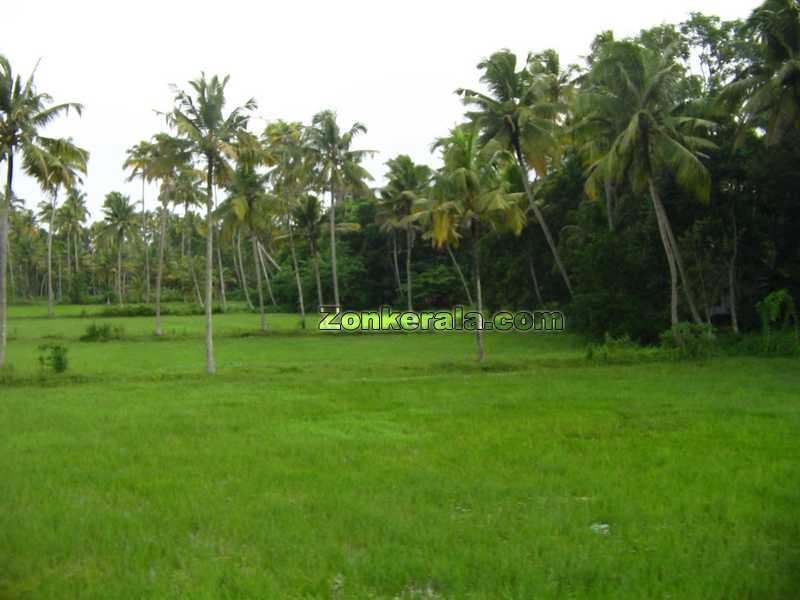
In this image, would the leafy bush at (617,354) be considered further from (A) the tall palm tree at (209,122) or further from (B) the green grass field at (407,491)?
(A) the tall palm tree at (209,122)

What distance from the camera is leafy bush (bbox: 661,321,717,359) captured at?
2138 cm

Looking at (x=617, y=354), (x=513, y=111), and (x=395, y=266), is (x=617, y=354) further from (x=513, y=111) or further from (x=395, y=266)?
(x=395, y=266)

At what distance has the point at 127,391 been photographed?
56.2 ft

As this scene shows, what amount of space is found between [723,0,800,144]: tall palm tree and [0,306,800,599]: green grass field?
864 cm

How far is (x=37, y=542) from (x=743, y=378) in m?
Answer: 15.4

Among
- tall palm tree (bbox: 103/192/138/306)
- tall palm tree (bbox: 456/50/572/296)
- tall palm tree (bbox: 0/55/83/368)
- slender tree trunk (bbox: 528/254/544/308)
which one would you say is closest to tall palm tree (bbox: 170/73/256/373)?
tall palm tree (bbox: 0/55/83/368)

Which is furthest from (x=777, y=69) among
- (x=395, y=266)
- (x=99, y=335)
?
(x=395, y=266)

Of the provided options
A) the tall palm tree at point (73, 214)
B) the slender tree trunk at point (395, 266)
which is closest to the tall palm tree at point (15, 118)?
the slender tree trunk at point (395, 266)

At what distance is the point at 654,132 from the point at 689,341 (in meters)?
6.68

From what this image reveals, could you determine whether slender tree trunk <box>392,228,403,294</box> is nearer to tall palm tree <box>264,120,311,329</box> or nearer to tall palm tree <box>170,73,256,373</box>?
tall palm tree <box>264,120,311,329</box>

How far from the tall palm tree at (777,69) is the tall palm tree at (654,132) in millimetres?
1978

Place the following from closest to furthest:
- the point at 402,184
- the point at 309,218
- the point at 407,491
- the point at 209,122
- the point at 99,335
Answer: the point at 407,491 → the point at 209,122 → the point at 99,335 → the point at 309,218 → the point at 402,184

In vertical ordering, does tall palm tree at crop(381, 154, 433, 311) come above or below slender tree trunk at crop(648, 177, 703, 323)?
above

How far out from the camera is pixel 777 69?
2167 cm
